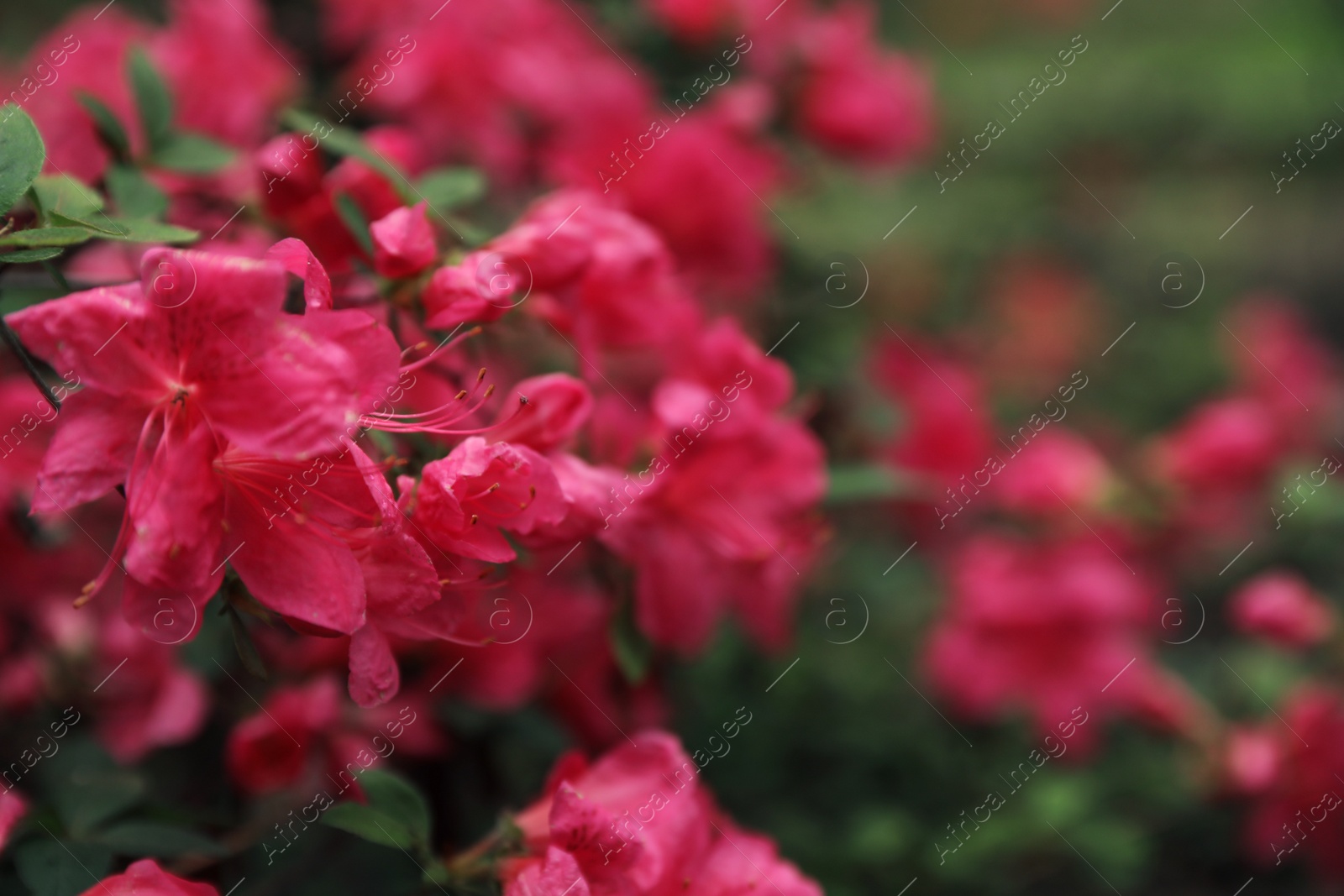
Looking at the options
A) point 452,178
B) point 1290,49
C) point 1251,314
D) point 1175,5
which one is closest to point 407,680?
point 452,178

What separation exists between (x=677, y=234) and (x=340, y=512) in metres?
0.67

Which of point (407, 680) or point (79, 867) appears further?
point (407, 680)

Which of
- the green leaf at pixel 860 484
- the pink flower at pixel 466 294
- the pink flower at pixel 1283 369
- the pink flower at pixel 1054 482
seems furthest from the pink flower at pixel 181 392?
the pink flower at pixel 1283 369

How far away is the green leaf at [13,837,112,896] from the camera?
0.64 m

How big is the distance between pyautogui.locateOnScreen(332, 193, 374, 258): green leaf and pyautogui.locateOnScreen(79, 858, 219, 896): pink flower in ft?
1.34

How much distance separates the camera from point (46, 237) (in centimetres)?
59

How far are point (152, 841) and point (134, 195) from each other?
445mm

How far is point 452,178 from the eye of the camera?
2.82 ft

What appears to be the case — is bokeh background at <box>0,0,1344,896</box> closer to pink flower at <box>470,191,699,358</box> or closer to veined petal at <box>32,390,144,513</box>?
pink flower at <box>470,191,699,358</box>

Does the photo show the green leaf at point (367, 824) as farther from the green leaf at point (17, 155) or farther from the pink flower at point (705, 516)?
the green leaf at point (17, 155)

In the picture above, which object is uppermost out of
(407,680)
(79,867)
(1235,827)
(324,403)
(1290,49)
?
(324,403)

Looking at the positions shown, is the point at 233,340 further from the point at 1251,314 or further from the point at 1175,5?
the point at 1175,5
